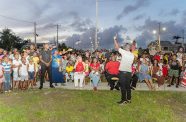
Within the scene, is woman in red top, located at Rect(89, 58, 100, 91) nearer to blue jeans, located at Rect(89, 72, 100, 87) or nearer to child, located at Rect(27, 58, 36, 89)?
blue jeans, located at Rect(89, 72, 100, 87)

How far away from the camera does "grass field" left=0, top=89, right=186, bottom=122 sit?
1365 cm

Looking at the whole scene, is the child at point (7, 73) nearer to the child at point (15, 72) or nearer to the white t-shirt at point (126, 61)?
the child at point (15, 72)

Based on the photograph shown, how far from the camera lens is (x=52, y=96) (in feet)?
A: 52.6

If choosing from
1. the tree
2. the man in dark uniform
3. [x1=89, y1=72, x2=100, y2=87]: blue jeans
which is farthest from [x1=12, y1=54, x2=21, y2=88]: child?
the tree

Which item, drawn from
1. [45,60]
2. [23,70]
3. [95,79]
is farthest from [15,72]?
[95,79]

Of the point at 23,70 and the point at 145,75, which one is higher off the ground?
the point at 23,70

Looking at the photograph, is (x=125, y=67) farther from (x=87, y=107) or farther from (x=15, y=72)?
(x=15, y=72)

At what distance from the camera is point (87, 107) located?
48.0ft

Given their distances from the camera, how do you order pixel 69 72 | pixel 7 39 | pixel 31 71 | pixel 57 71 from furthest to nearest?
pixel 7 39 < pixel 69 72 < pixel 57 71 < pixel 31 71

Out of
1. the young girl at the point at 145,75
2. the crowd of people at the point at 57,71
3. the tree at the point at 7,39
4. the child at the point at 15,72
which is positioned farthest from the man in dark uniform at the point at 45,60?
the tree at the point at 7,39

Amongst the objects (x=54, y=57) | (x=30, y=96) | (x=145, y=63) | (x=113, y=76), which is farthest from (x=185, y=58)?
(x=30, y=96)

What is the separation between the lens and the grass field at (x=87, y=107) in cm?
1365

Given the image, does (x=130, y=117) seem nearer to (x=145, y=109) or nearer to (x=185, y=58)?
(x=145, y=109)

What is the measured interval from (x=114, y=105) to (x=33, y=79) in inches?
271
